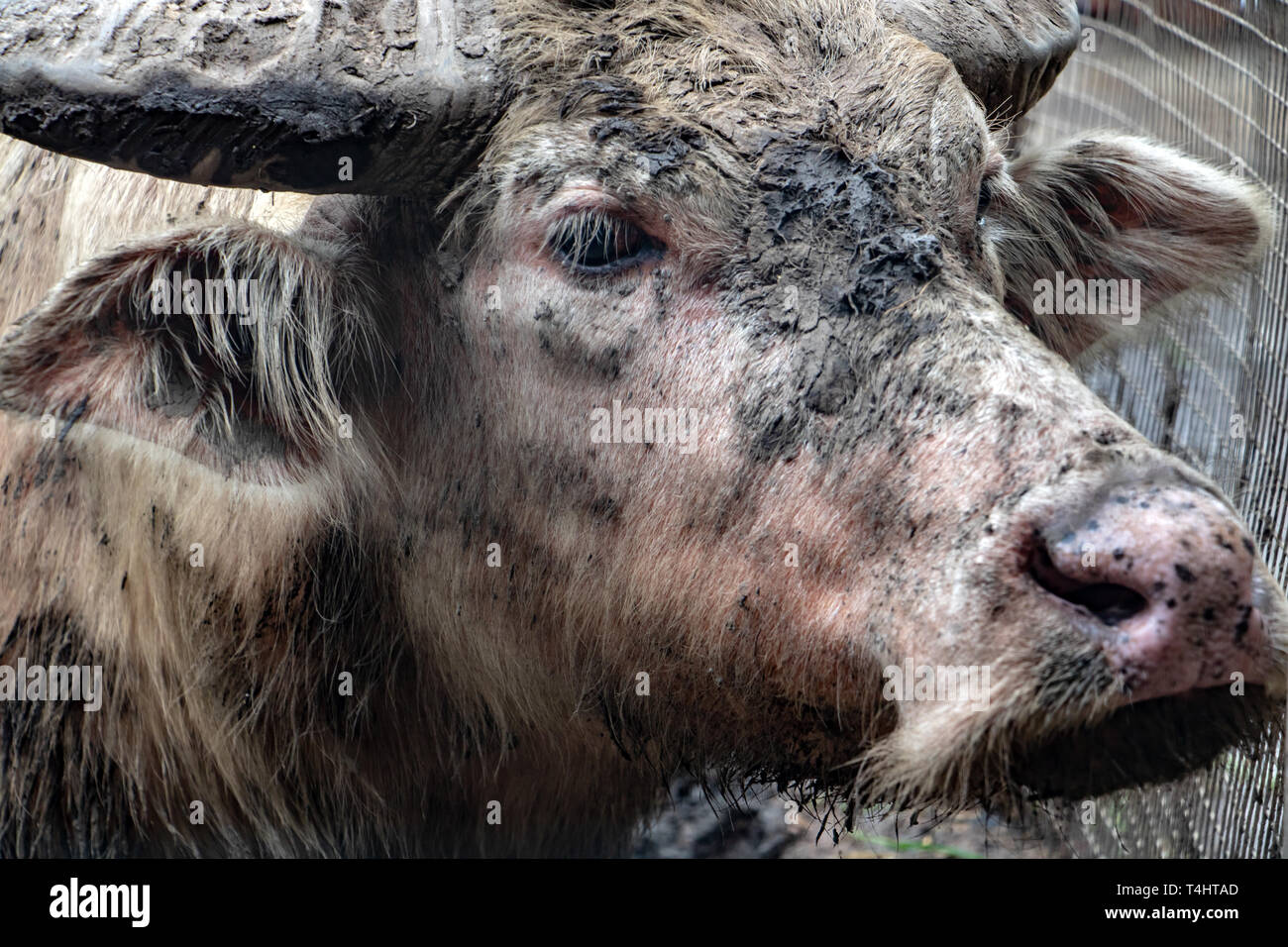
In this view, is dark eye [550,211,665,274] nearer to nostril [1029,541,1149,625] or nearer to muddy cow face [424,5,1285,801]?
muddy cow face [424,5,1285,801]

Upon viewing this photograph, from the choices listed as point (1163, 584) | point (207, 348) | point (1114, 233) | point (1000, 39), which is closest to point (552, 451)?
point (207, 348)

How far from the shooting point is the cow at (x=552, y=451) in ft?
8.43

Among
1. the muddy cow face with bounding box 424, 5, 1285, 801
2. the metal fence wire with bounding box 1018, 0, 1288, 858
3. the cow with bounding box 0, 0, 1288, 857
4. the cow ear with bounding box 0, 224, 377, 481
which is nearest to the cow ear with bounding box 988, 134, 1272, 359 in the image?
the metal fence wire with bounding box 1018, 0, 1288, 858

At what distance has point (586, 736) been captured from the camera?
389 cm

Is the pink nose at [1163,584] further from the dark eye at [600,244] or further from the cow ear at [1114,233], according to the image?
the cow ear at [1114,233]

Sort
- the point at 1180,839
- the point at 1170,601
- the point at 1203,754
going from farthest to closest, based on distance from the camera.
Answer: the point at 1180,839 → the point at 1203,754 → the point at 1170,601

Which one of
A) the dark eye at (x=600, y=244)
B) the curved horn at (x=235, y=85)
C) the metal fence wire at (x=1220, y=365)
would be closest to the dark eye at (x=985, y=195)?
the dark eye at (x=600, y=244)

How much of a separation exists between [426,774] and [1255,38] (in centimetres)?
412

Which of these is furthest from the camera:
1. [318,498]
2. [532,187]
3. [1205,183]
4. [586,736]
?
[1205,183]

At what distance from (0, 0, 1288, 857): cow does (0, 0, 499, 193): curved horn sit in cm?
1

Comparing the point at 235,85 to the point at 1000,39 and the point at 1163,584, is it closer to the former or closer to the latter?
the point at 1163,584

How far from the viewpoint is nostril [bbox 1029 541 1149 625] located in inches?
93.9

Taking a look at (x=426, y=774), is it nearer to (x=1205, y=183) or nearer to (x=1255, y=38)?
(x=1205, y=183)

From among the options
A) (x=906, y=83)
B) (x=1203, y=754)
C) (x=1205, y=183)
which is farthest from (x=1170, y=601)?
(x=1205, y=183)
